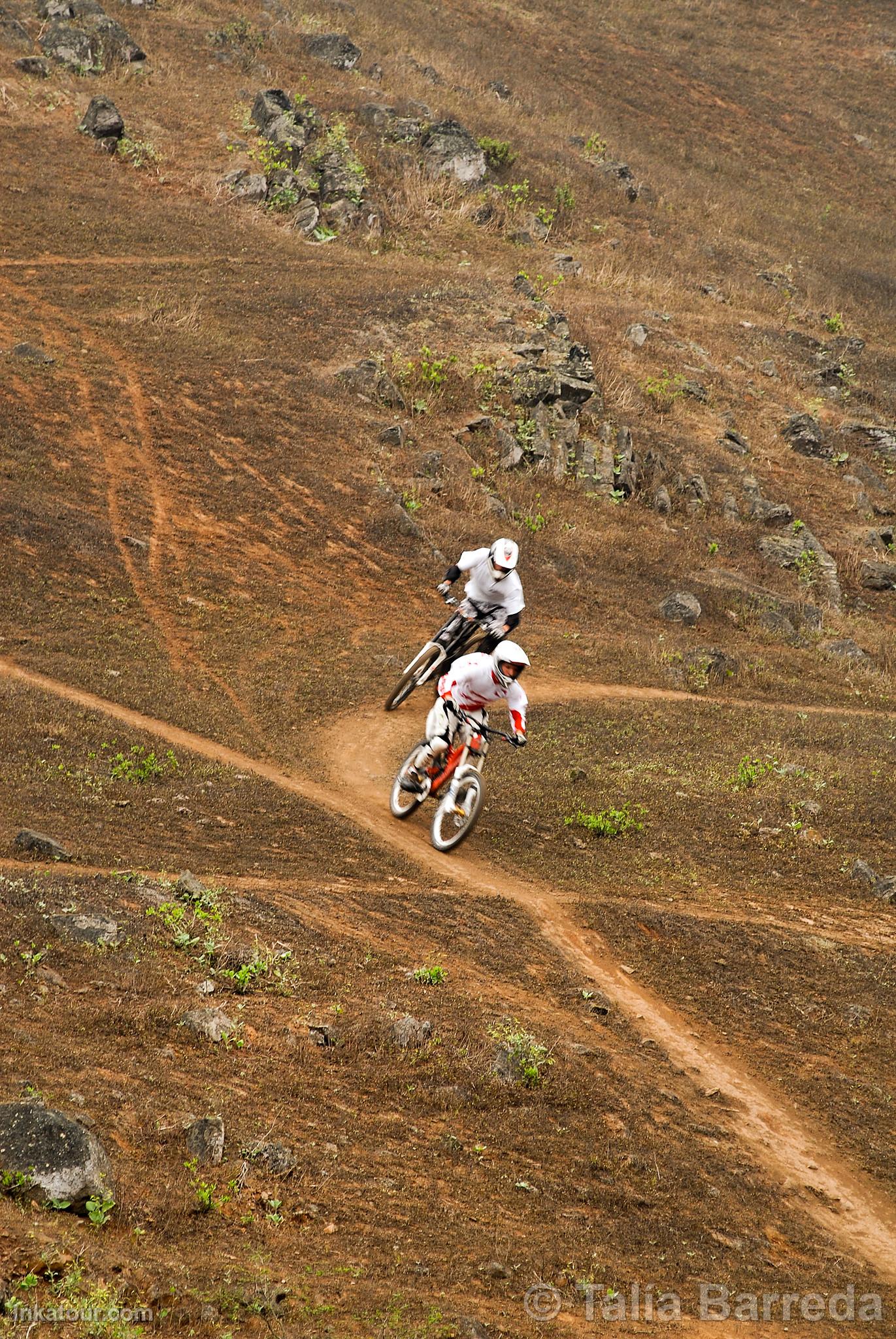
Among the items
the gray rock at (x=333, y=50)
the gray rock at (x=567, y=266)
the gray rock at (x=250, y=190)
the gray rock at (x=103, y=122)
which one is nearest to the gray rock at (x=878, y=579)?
the gray rock at (x=567, y=266)

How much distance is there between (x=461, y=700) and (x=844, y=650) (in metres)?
→ 13.1

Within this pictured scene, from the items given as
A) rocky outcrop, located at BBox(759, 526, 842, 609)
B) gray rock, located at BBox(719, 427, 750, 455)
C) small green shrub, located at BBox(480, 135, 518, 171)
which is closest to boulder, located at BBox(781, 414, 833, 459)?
gray rock, located at BBox(719, 427, 750, 455)

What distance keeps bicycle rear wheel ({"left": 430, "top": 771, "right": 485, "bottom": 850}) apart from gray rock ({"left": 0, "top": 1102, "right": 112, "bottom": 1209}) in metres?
6.14

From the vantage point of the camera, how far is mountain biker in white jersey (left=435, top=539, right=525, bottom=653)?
45.1ft

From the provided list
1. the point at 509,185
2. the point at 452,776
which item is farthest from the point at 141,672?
the point at 509,185

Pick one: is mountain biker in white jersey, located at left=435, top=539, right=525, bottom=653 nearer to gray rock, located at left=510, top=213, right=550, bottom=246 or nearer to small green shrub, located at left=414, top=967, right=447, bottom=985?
small green shrub, located at left=414, top=967, right=447, bottom=985

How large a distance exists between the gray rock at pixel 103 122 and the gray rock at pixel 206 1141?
107 ft

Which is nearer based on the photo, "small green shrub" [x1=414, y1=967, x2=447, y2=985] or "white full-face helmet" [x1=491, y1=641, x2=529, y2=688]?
"small green shrub" [x1=414, y1=967, x2=447, y2=985]

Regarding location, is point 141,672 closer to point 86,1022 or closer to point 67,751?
point 67,751

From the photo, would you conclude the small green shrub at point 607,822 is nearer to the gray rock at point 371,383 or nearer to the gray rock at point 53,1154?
the gray rock at point 53,1154

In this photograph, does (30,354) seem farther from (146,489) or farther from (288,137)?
(288,137)

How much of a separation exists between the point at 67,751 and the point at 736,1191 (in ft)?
24.5

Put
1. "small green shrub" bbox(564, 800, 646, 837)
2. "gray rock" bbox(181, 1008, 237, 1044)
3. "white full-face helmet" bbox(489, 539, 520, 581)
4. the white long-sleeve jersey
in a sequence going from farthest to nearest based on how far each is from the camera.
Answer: the white long-sleeve jersey, "white full-face helmet" bbox(489, 539, 520, 581), "small green shrub" bbox(564, 800, 646, 837), "gray rock" bbox(181, 1008, 237, 1044)

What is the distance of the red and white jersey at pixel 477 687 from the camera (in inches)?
451
